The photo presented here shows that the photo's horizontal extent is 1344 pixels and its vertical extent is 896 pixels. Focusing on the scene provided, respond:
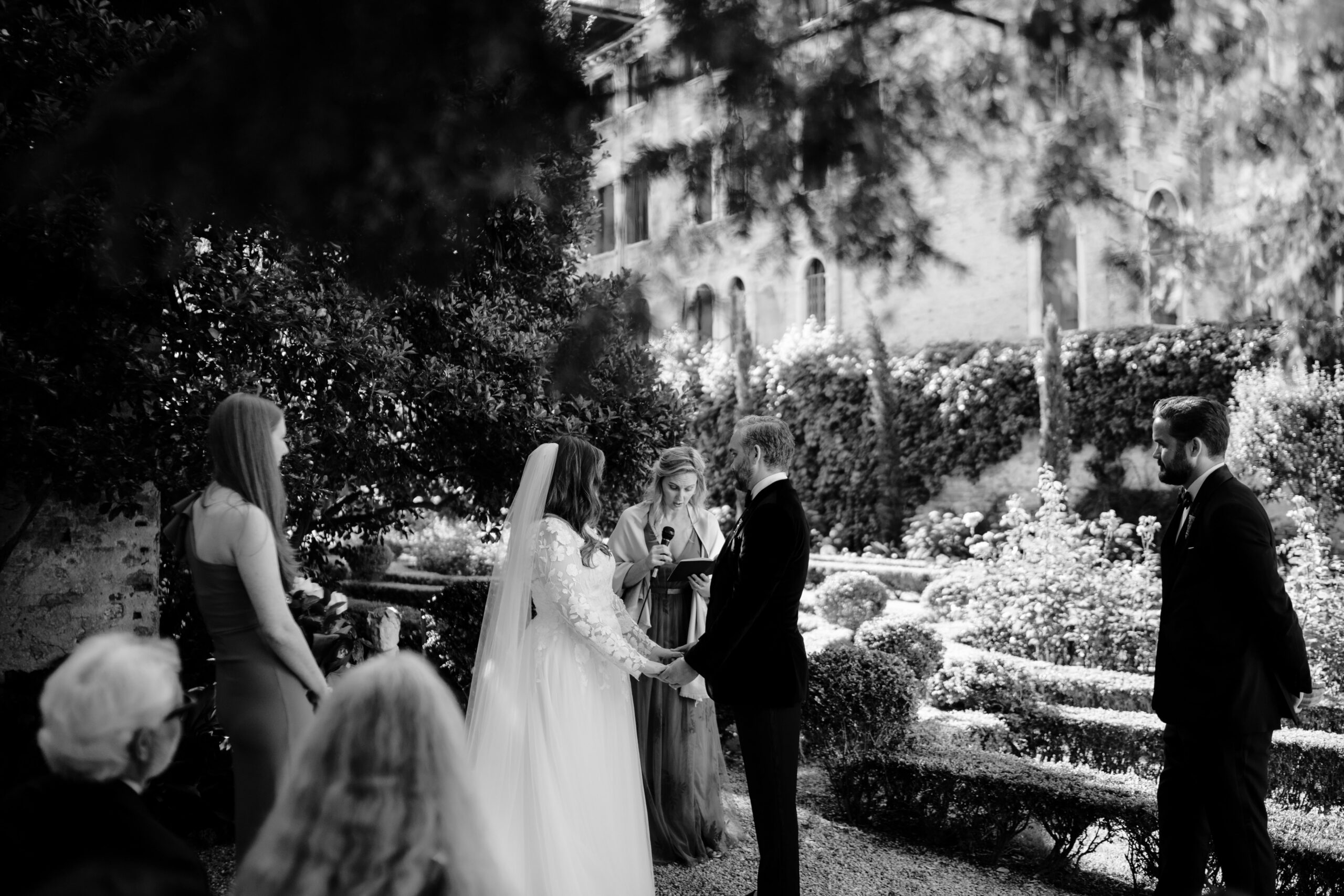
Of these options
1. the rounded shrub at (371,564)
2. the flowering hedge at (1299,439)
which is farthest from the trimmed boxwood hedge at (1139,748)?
the rounded shrub at (371,564)

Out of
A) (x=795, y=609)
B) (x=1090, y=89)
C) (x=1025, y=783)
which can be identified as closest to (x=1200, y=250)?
(x=1090, y=89)

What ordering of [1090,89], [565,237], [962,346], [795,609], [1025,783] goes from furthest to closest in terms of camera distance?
[962,346] < [565,237] < [1025,783] < [795,609] < [1090,89]

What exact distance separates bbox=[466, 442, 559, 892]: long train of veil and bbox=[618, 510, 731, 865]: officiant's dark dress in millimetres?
1021

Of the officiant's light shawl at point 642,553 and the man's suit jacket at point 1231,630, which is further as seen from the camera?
the officiant's light shawl at point 642,553

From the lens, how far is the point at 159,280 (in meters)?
5.01

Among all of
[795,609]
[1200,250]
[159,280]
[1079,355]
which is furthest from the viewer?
[1079,355]

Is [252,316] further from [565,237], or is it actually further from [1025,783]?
[1025,783]

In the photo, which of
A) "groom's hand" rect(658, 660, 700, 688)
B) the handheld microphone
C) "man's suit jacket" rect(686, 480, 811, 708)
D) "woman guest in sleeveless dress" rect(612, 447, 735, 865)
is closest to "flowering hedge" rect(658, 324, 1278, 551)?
"woman guest in sleeveless dress" rect(612, 447, 735, 865)

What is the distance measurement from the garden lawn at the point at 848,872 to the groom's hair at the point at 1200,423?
7.65ft

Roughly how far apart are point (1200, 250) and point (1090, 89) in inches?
24.7

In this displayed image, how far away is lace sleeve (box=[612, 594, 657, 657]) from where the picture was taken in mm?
4754

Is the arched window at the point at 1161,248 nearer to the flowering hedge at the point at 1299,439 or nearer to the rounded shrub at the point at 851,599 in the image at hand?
the rounded shrub at the point at 851,599

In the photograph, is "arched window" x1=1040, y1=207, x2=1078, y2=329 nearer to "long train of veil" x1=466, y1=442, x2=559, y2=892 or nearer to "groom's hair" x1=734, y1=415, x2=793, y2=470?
"groom's hair" x1=734, y1=415, x2=793, y2=470

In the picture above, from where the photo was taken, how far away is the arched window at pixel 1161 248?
3.04 meters
